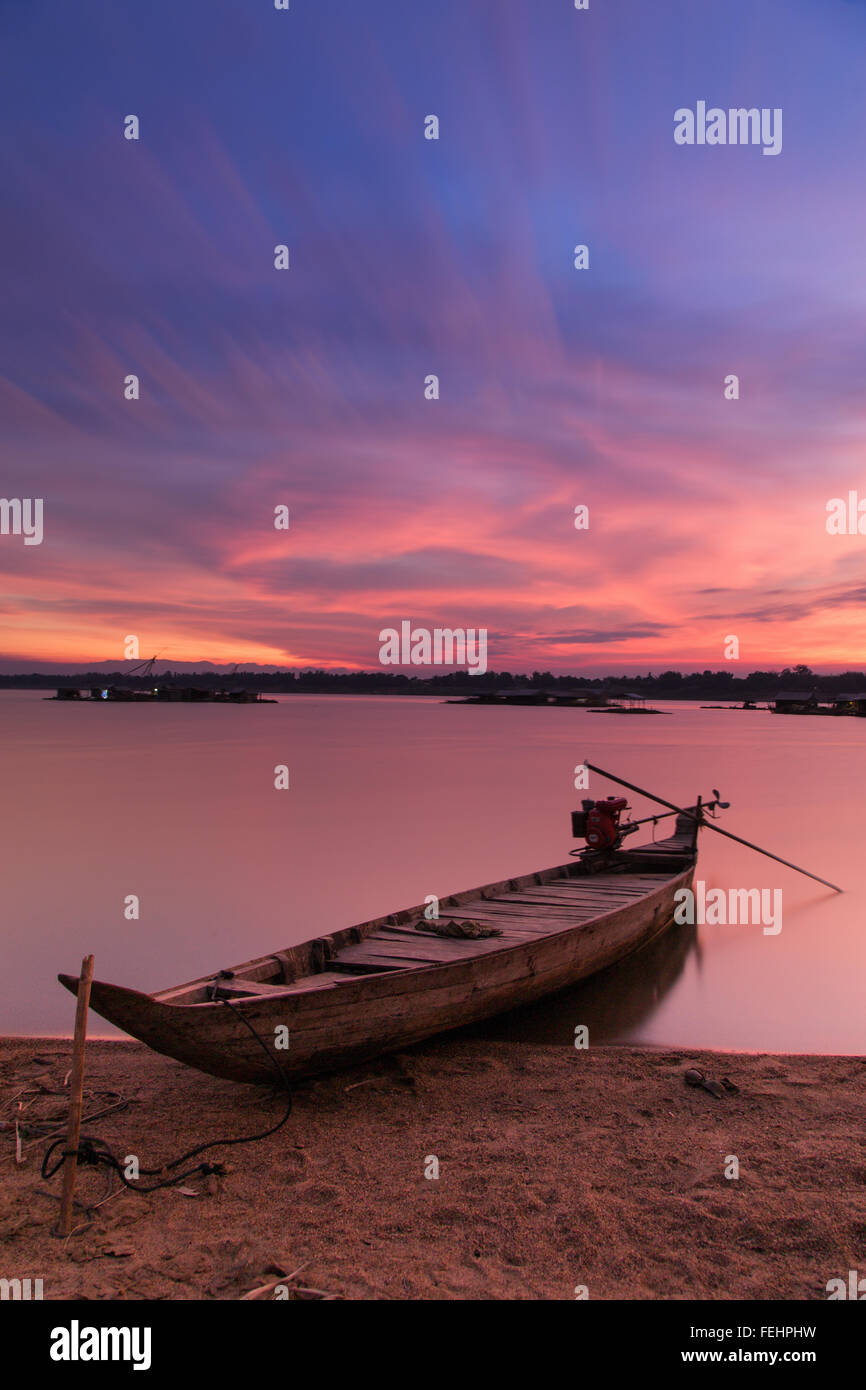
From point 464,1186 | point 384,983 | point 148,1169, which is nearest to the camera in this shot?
point 464,1186

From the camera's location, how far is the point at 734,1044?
27.2 ft

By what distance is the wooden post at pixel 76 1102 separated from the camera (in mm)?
4566

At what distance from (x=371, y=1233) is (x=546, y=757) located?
1787 inches

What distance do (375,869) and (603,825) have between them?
638 centimetres

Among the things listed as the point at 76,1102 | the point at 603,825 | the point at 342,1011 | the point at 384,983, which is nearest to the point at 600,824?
the point at 603,825

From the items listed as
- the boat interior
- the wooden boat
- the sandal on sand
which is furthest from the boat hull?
the sandal on sand

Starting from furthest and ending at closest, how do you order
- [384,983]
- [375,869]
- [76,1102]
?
[375,869] < [384,983] < [76,1102]

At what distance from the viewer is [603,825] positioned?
1269 cm

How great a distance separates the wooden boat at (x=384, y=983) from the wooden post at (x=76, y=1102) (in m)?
0.16

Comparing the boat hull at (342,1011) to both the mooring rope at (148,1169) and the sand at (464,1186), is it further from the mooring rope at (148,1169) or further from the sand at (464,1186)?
the sand at (464,1186)

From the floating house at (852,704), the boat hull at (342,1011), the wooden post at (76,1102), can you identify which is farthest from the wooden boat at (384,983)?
the floating house at (852,704)

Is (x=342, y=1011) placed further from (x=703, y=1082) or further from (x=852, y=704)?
(x=852, y=704)

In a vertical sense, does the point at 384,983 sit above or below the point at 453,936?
above
